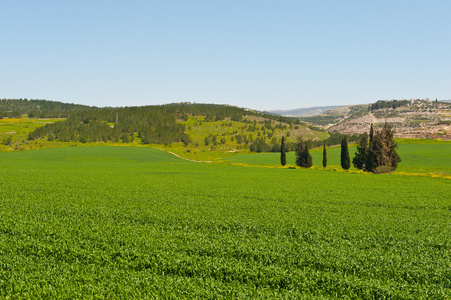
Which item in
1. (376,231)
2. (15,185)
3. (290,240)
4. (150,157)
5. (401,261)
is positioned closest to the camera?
(401,261)

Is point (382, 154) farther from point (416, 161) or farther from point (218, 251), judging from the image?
point (218, 251)

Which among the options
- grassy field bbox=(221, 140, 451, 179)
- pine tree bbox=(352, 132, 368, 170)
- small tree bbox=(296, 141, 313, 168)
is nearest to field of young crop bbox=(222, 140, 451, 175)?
grassy field bbox=(221, 140, 451, 179)

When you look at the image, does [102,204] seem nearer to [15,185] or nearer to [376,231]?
[15,185]

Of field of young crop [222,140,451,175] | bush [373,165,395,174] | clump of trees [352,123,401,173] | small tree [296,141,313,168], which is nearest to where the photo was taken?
bush [373,165,395,174]

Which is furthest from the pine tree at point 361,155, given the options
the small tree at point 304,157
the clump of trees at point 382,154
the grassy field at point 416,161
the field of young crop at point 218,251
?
the field of young crop at point 218,251

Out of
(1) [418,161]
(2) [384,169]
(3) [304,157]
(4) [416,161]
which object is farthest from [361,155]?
(1) [418,161]

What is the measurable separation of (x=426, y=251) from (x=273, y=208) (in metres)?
14.6

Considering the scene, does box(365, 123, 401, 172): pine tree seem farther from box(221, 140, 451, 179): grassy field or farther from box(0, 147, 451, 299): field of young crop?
box(0, 147, 451, 299): field of young crop

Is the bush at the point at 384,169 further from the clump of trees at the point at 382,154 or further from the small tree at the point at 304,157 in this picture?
the small tree at the point at 304,157

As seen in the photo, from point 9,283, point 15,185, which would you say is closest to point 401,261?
point 9,283

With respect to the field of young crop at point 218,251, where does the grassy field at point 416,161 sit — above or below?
below

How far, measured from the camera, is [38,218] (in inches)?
888

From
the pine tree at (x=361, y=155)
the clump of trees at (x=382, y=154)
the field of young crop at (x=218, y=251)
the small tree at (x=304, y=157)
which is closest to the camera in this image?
the field of young crop at (x=218, y=251)

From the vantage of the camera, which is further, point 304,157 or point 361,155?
point 304,157
